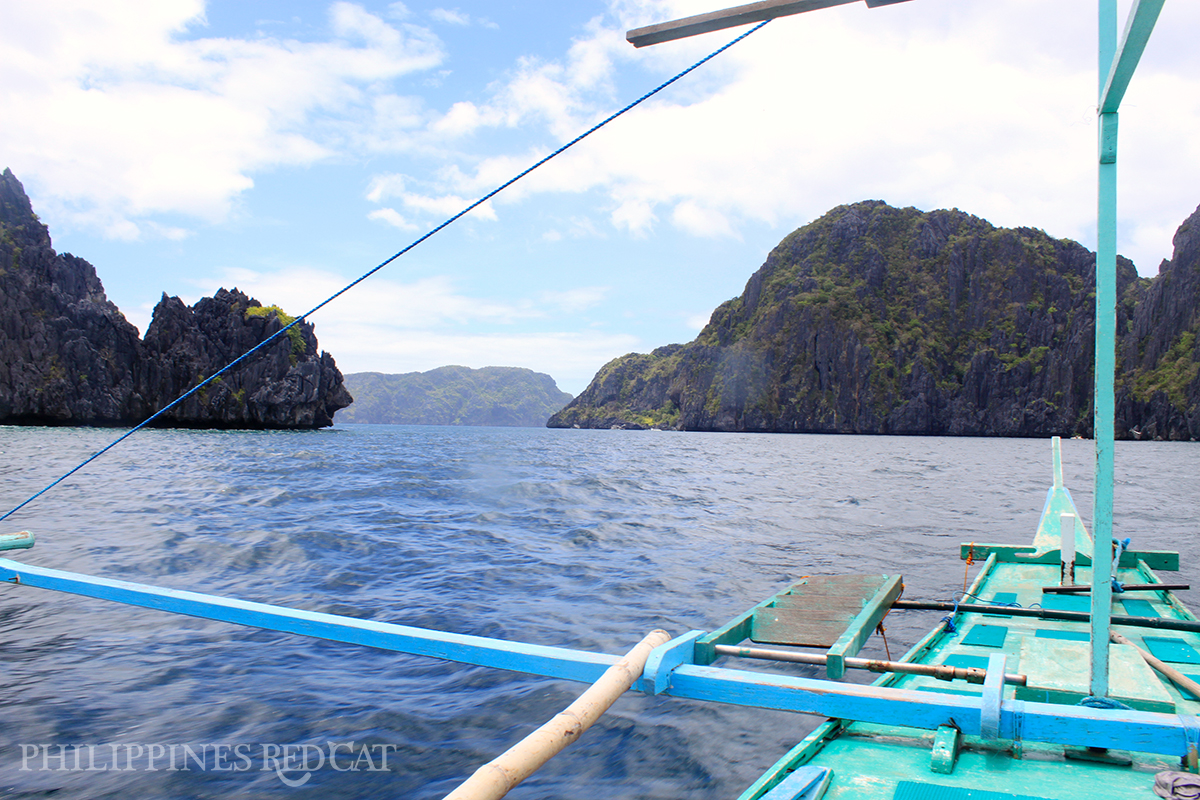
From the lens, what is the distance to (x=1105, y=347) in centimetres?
424

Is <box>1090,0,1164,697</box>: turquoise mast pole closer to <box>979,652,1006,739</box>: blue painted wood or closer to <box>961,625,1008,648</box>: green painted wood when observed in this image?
<box>979,652,1006,739</box>: blue painted wood

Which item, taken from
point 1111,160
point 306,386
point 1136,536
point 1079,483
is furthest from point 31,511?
point 306,386

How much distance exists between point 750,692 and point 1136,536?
22774mm

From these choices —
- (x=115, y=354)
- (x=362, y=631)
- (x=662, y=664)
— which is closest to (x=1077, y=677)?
(x=662, y=664)

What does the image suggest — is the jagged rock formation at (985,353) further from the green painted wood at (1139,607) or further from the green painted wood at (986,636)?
the green painted wood at (986,636)

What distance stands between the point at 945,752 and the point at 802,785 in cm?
107

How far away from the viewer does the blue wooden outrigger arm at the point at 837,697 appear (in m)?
3.17

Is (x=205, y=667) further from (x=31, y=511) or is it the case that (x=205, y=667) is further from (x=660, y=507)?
(x=660, y=507)

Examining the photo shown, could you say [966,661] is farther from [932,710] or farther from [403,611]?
[403,611]

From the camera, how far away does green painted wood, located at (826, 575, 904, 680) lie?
4.73 meters

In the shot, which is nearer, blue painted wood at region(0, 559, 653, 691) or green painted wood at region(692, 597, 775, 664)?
blue painted wood at region(0, 559, 653, 691)

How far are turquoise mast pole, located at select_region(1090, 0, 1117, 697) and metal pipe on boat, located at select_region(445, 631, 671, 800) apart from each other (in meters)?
3.18

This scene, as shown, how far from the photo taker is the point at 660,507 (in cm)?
2355

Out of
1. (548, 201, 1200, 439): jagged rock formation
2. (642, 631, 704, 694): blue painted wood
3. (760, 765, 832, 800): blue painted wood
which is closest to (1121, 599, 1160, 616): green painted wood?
(760, 765, 832, 800): blue painted wood
